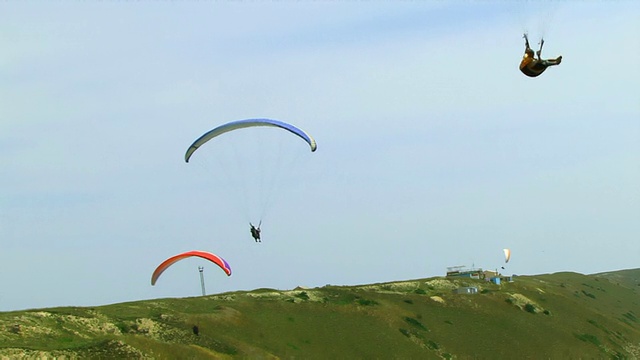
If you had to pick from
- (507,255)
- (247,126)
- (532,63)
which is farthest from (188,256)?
(507,255)

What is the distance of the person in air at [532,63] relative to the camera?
4281 centimetres

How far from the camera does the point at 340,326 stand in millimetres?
76750

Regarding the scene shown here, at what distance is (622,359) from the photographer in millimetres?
90688

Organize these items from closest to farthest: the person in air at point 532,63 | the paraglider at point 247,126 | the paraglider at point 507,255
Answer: the person in air at point 532,63 → the paraglider at point 247,126 → the paraglider at point 507,255

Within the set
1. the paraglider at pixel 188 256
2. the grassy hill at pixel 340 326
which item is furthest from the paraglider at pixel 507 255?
the paraglider at pixel 188 256

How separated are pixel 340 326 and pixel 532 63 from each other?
40870 millimetres

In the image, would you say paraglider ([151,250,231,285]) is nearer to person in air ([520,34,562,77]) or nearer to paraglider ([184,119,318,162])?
paraglider ([184,119,318,162])

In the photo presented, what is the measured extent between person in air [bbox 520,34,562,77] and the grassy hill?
30.4 metres

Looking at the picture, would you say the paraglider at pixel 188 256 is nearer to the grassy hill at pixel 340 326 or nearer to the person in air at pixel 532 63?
the grassy hill at pixel 340 326

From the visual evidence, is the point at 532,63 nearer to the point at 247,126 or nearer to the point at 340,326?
the point at 247,126

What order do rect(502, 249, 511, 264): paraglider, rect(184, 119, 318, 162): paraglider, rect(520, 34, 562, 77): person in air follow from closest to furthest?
rect(520, 34, 562, 77): person in air < rect(184, 119, 318, 162): paraglider < rect(502, 249, 511, 264): paraglider

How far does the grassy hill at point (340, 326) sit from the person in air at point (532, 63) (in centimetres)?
3038

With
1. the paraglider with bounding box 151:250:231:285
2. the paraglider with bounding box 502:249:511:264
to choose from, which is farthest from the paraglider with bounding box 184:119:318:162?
the paraglider with bounding box 502:249:511:264

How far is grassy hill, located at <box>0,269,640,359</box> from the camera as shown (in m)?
55.7
